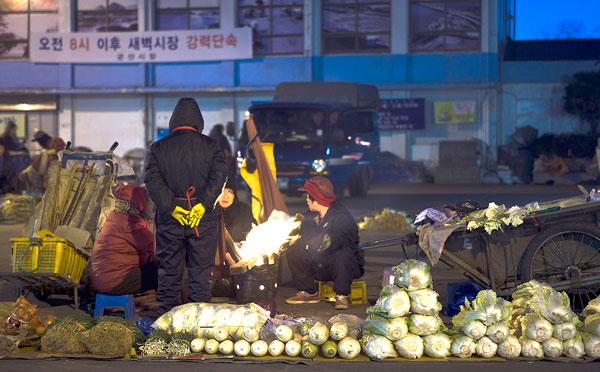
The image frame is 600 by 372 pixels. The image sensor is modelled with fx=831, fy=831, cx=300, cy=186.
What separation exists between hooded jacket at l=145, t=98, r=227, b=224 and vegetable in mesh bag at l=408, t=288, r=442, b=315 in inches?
79.4

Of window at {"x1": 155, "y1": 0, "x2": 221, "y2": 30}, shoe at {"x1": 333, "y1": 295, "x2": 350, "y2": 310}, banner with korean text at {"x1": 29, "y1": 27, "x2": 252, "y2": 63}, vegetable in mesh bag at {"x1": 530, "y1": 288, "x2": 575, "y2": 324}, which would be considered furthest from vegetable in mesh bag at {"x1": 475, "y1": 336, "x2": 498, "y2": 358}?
window at {"x1": 155, "y1": 0, "x2": 221, "y2": 30}

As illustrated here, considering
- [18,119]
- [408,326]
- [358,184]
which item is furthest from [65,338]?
[18,119]

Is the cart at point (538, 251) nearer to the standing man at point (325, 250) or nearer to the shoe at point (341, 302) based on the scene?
the standing man at point (325, 250)

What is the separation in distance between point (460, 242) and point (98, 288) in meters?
3.42

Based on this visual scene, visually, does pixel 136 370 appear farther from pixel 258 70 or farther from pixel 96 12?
pixel 96 12

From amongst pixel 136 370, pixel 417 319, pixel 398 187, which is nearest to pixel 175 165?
pixel 136 370

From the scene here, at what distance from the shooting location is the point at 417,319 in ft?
20.8

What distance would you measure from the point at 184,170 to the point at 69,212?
2366 millimetres

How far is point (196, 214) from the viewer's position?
726 centimetres

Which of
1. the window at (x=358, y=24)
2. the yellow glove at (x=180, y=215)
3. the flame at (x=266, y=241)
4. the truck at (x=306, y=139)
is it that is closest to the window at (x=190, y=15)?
the window at (x=358, y=24)

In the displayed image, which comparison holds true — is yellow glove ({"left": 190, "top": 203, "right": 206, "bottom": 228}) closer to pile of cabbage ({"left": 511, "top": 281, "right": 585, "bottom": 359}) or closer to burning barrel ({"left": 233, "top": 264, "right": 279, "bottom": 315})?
burning barrel ({"left": 233, "top": 264, "right": 279, "bottom": 315})

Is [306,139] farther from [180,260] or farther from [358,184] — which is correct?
[180,260]

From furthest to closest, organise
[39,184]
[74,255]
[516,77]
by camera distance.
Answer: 1. [516,77]
2. [39,184]
3. [74,255]

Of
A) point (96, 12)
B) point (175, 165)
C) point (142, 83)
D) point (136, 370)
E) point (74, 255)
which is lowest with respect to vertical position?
point (136, 370)
